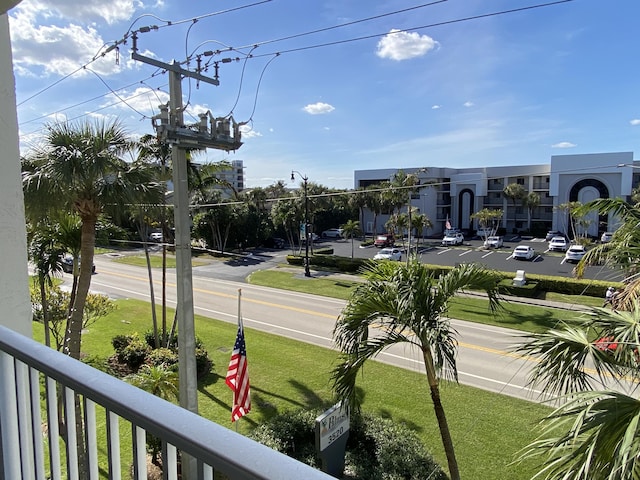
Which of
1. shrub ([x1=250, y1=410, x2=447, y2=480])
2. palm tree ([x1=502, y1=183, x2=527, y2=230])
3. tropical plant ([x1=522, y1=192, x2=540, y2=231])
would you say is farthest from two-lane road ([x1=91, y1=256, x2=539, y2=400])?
tropical plant ([x1=522, y1=192, x2=540, y2=231])

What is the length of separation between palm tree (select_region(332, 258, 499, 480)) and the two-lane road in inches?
68.3

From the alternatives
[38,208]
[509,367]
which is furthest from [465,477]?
[38,208]

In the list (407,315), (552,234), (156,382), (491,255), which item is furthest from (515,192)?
(407,315)

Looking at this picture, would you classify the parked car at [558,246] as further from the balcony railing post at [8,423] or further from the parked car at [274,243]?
the balcony railing post at [8,423]

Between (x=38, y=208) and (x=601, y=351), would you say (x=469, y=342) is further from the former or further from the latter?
(x=38, y=208)

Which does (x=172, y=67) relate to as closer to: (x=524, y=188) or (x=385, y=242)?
(x=385, y=242)

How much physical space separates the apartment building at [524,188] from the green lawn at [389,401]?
110 ft

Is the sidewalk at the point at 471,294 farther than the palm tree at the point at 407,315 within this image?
Yes

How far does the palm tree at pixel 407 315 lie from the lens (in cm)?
586

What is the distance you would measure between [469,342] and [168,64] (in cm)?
1374

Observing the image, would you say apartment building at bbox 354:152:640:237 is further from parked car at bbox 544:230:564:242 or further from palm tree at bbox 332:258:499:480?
palm tree at bbox 332:258:499:480

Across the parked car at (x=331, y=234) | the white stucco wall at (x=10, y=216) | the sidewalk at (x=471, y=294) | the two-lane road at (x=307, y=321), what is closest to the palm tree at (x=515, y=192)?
the parked car at (x=331, y=234)

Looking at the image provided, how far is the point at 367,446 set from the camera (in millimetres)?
8562

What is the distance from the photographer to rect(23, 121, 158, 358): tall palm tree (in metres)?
7.30
